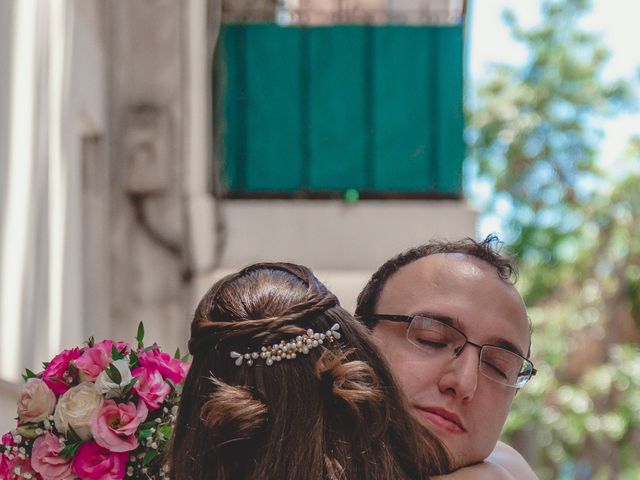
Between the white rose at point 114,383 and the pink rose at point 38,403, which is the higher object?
the white rose at point 114,383

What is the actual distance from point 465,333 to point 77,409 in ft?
2.93

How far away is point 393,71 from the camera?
716 cm

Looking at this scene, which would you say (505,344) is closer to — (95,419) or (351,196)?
(95,419)

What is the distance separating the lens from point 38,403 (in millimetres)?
2736

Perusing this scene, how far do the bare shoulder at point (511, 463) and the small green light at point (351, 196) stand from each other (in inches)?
154

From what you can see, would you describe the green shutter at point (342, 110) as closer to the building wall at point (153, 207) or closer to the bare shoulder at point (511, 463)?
the building wall at point (153, 207)

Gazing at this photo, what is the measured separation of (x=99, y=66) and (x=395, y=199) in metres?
1.90

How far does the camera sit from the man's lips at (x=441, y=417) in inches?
109

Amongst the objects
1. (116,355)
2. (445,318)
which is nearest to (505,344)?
(445,318)

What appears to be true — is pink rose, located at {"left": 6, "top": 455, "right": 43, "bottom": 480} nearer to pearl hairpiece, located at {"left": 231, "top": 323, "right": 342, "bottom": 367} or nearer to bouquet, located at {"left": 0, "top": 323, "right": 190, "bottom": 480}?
bouquet, located at {"left": 0, "top": 323, "right": 190, "bottom": 480}

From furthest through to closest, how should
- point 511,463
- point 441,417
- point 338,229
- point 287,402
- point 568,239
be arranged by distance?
1. point 568,239
2. point 338,229
3. point 511,463
4. point 441,417
5. point 287,402

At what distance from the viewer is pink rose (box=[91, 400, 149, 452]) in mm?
2674

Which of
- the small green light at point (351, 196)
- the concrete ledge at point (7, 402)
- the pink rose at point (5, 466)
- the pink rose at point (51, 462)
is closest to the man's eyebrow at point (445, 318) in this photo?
the pink rose at point (51, 462)

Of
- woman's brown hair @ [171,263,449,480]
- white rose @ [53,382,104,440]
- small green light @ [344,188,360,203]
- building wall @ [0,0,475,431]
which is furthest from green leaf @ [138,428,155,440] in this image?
small green light @ [344,188,360,203]
